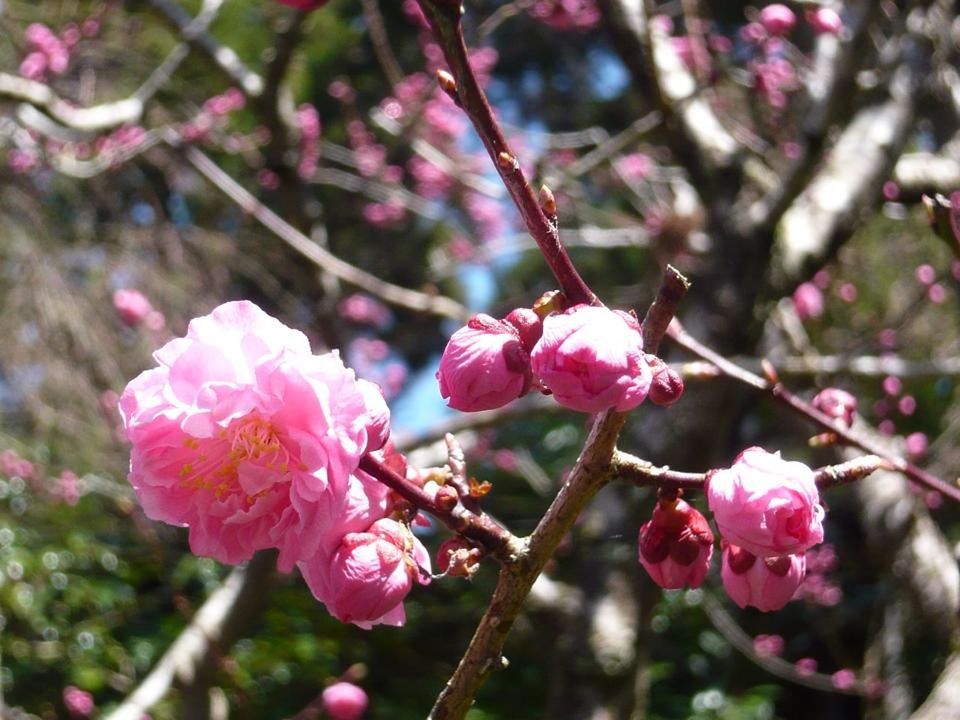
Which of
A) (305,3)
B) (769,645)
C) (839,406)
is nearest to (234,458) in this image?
(305,3)

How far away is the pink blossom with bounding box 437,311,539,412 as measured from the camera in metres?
0.69

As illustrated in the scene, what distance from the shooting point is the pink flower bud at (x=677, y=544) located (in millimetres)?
778

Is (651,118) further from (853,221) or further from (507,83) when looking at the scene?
(507,83)

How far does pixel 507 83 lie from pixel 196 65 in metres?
3.25

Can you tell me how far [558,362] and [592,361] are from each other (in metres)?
0.03

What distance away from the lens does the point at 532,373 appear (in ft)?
2.31

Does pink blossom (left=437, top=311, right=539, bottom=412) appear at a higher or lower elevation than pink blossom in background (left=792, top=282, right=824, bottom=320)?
higher

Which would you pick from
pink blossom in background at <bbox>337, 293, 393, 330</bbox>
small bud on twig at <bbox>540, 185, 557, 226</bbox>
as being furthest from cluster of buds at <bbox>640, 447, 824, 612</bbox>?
pink blossom in background at <bbox>337, 293, 393, 330</bbox>

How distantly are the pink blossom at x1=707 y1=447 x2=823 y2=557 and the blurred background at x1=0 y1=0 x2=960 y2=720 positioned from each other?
0.34 meters

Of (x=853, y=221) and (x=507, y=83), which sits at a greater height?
(x=853, y=221)

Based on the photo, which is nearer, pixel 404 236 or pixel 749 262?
pixel 749 262

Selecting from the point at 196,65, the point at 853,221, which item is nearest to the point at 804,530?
the point at 853,221

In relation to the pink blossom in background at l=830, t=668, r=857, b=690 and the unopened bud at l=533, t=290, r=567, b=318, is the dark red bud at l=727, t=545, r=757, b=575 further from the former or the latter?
the pink blossom in background at l=830, t=668, r=857, b=690

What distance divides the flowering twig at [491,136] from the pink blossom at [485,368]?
0.06m
